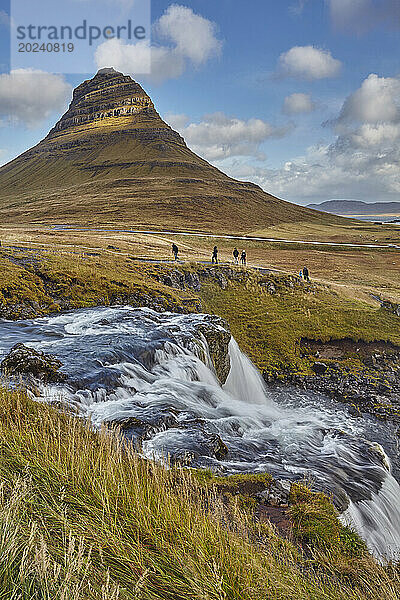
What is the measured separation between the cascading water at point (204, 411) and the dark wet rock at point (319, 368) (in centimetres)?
316

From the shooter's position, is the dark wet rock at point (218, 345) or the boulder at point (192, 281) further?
the boulder at point (192, 281)

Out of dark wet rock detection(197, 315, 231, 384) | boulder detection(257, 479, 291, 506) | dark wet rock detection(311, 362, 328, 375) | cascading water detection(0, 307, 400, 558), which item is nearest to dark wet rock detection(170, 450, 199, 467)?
cascading water detection(0, 307, 400, 558)

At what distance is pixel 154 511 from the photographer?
508 cm

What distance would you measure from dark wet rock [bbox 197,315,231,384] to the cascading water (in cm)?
53

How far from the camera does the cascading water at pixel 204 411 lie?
10.9 m

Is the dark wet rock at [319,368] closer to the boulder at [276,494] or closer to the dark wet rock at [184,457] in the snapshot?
the dark wet rock at [184,457]

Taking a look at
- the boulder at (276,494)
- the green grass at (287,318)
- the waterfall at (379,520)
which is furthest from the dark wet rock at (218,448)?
the green grass at (287,318)

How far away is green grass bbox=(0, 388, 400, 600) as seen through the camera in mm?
3377

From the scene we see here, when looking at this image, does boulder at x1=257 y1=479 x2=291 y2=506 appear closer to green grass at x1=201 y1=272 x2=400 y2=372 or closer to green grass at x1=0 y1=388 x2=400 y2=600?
green grass at x1=0 y1=388 x2=400 y2=600

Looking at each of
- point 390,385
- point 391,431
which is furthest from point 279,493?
point 390,385

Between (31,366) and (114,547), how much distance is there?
11.2m

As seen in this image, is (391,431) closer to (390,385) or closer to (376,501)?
(390,385)

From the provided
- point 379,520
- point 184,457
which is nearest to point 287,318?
point 379,520

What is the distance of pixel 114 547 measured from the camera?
13.8 ft
